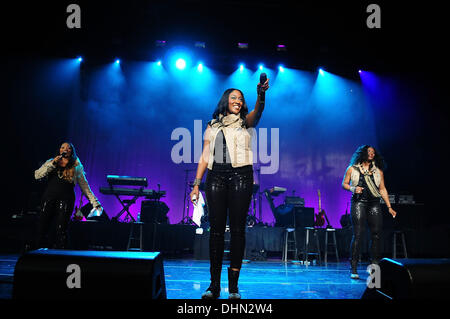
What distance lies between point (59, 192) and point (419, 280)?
3.55 m

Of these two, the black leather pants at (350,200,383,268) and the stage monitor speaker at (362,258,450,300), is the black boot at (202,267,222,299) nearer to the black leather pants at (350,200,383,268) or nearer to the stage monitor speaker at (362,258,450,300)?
Answer: the stage monitor speaker at (362,258,450,300)

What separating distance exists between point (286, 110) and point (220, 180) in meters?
8.09

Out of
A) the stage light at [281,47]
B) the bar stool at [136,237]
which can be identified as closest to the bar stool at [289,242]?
the bar stool at [136,237]

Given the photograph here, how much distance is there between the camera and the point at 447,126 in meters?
8.16

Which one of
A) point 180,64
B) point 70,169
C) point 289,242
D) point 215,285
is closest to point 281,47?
point 180,64

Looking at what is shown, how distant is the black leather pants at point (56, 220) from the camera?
3514 millimetres

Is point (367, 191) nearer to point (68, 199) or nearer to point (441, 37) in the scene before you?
point (68, 199)

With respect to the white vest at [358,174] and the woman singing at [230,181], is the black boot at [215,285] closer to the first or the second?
the woman singing at [230,181]

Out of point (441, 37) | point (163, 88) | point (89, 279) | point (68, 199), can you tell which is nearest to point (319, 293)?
point (89, 279)

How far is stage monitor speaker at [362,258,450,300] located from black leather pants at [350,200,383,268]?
244 centimetres

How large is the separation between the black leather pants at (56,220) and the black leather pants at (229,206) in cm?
213

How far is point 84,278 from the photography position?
1.61 metres

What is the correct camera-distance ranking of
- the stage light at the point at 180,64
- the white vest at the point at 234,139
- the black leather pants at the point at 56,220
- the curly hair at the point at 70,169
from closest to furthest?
the white vest at the point at 234,139
the black leather pants at the point at 56,220
the curly hair at the point at 70,169
the stage light at the point at 180,64

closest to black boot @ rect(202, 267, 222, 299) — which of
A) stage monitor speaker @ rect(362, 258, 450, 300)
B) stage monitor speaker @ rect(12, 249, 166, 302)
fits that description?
stage monitor speaker @ rect(12, 249, 166, 302)
